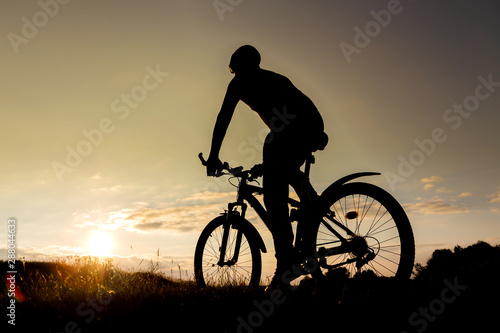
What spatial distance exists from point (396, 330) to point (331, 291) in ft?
3.28

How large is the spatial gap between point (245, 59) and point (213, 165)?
4.50 feet

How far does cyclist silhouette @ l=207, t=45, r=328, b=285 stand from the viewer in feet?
14.5

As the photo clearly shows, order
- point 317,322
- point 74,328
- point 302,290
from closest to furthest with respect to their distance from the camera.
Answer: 1. point 317,322
2. point 74,328
3. point 302,290

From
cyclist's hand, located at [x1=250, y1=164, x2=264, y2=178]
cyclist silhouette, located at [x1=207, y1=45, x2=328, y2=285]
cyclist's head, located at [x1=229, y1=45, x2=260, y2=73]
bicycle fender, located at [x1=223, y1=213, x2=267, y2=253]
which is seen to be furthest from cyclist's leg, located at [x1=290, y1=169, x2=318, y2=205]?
cyclist's head, located at [x1=229, y1=45, x2=260, y2=73]

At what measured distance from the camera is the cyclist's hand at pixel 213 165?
486cm

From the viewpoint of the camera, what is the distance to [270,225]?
192 inches

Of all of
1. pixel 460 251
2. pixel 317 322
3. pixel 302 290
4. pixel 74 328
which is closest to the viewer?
pixel 317 322

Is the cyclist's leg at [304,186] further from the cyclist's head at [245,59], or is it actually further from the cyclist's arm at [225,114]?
the cyclist's head at [245,59]

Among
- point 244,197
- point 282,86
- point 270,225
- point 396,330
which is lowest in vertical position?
point 396,330

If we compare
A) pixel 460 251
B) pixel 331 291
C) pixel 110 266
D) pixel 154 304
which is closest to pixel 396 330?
pixel 331 291

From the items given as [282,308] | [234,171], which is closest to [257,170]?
[234,171]

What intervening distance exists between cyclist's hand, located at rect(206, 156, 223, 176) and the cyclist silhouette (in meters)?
0.28

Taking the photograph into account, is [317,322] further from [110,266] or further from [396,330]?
[110,266]

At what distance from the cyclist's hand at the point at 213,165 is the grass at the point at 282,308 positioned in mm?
1473
